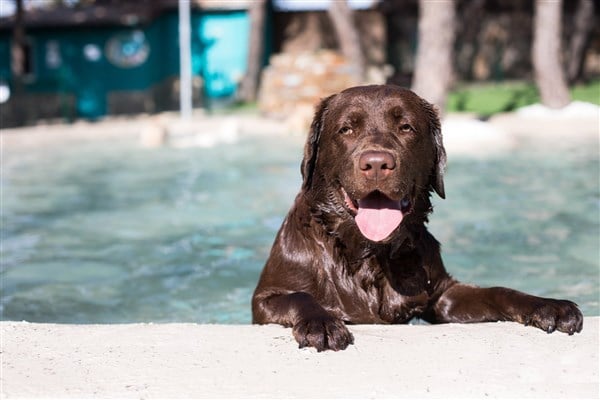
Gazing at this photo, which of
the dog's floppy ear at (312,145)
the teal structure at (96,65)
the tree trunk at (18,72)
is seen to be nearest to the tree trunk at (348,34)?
the teal structure at (96,65)

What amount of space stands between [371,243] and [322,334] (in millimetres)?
672

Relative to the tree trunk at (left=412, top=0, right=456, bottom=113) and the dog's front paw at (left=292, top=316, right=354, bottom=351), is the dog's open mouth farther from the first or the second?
the tree trunk at (left=412, top=0, right=456, bottom=113)

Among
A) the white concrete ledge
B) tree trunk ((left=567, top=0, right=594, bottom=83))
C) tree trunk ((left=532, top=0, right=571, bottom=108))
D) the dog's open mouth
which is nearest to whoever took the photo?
the white concrete ledge

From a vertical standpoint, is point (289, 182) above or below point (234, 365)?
below

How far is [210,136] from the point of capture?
1794cm

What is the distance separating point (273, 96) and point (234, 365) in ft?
61.0

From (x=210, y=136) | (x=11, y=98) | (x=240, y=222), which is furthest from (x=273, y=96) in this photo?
(x=240, y=222)

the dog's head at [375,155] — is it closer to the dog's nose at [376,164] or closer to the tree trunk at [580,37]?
the dog's nose at [376,164]

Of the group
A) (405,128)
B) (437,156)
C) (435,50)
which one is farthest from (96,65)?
(405,128)

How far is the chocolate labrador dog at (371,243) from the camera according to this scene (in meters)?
4.17

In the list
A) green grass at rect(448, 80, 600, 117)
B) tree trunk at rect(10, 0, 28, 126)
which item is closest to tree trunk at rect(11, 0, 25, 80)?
tree trunk at rect(10, 0, 28, 126)

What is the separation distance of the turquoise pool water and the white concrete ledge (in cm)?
249

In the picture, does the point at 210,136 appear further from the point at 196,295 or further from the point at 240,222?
the point at 196,295

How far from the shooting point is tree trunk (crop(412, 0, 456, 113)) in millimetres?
17281
